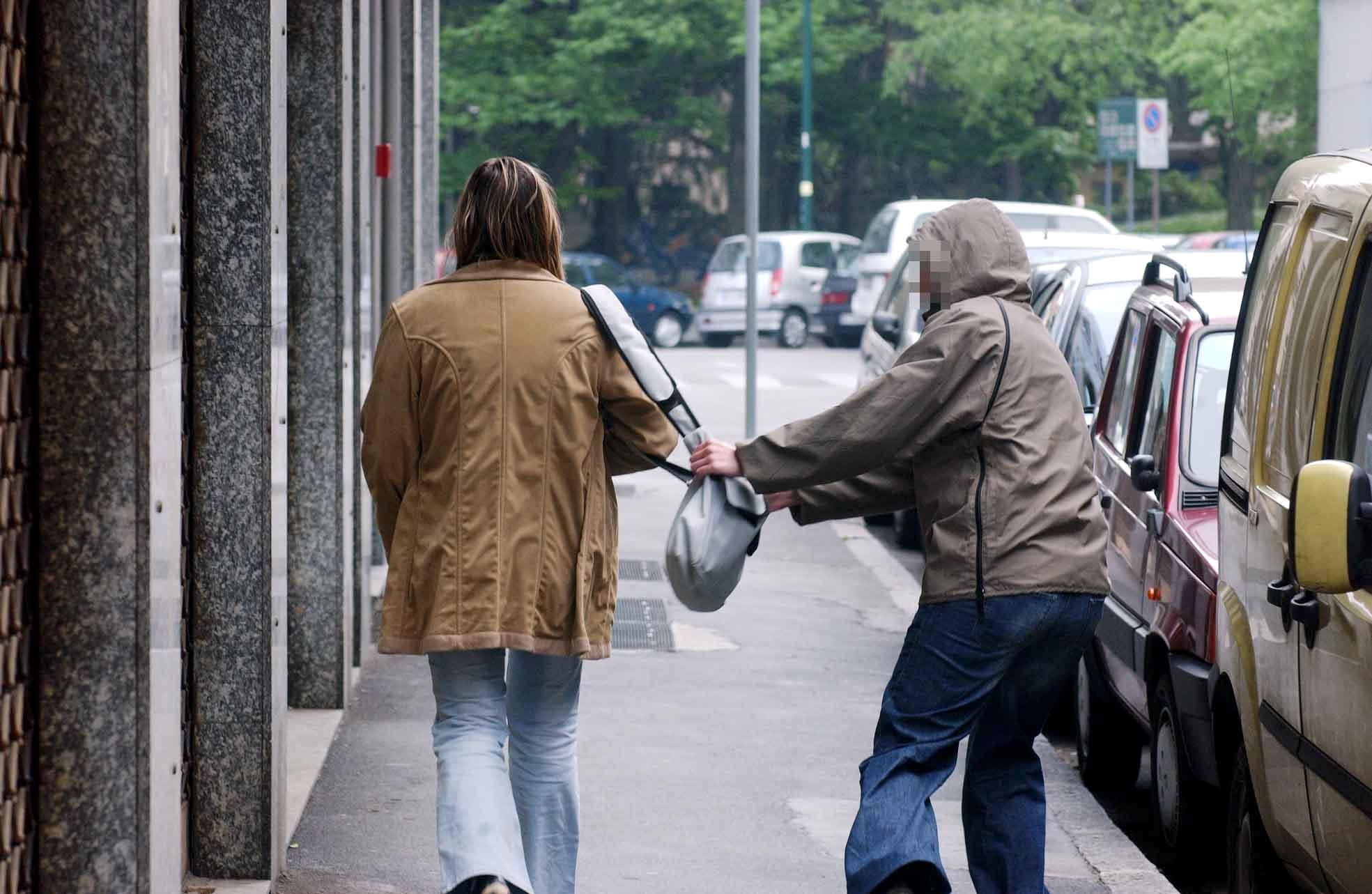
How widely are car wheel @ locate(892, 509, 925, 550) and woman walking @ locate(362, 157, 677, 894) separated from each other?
827cm

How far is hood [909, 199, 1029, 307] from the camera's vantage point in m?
4.69

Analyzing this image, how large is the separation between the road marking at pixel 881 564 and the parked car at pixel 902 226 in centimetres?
686

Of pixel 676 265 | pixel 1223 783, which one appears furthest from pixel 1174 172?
pixel 1223 783

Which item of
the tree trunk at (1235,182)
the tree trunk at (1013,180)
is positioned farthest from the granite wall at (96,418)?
the tree trunk at (1013,180)

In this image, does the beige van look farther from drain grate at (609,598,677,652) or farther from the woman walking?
drain grate at (609,598,677,652)

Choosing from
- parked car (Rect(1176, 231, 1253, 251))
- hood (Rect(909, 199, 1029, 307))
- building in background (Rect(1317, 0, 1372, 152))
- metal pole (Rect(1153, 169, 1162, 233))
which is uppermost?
building in background (Rect(1317, 0, 1372, 152))

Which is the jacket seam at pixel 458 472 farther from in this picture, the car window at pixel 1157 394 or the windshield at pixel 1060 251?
the windshield at pixel 1060 251

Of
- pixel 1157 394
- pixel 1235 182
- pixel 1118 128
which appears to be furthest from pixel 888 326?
pixel 1235 182

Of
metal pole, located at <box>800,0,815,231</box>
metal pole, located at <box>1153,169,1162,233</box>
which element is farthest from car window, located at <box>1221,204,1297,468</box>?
metal pole, located at <box>800,0,815,231</box>

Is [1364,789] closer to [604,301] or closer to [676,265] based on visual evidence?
[604,301]

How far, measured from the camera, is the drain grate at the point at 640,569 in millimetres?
11484

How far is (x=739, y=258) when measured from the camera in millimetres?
31375

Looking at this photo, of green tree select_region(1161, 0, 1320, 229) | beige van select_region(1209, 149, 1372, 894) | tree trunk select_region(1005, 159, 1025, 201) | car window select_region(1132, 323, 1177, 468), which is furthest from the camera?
tree trunk select_region(1005, 159, 1025, 201)

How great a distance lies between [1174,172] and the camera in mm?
54312
